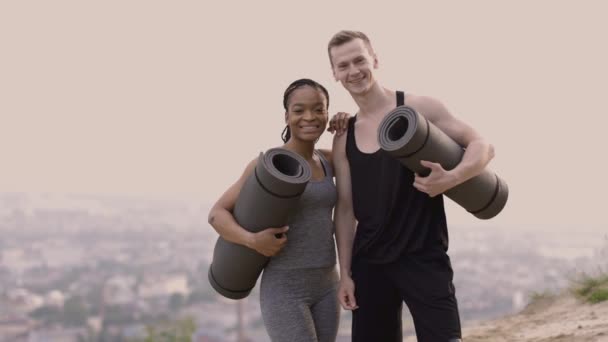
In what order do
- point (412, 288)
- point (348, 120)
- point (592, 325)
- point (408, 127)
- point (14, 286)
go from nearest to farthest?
point (408, 127) → point (412, 288) → point (348, 120) → point (592, 325) → point (14, 286)

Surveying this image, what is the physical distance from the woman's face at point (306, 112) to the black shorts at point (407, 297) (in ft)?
2.86

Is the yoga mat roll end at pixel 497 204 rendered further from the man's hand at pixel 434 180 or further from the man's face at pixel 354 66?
the man's face at pixel 354 66

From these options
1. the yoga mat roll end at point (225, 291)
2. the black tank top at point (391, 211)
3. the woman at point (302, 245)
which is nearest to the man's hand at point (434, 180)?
the black tank top at point (391, 211)

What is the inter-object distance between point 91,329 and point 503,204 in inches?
1703

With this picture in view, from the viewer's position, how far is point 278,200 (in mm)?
3875

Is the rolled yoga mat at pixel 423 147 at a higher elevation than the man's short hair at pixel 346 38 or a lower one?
lower

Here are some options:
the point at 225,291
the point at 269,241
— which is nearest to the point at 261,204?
the point at 269,241

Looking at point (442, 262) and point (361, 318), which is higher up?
point (442, 262)

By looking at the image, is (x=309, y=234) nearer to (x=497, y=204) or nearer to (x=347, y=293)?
(x=347, y=293)

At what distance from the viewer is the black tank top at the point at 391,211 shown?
405 centimetres

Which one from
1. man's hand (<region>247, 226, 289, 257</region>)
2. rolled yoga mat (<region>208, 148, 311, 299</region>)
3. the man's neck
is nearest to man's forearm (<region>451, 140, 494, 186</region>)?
the man's neck

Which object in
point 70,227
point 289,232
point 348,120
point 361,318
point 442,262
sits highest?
point 348,120

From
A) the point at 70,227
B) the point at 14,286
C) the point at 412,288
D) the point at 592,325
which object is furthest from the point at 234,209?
the point at 70,227

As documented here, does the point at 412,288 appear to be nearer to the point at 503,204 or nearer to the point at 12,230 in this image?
the point at 503,204
